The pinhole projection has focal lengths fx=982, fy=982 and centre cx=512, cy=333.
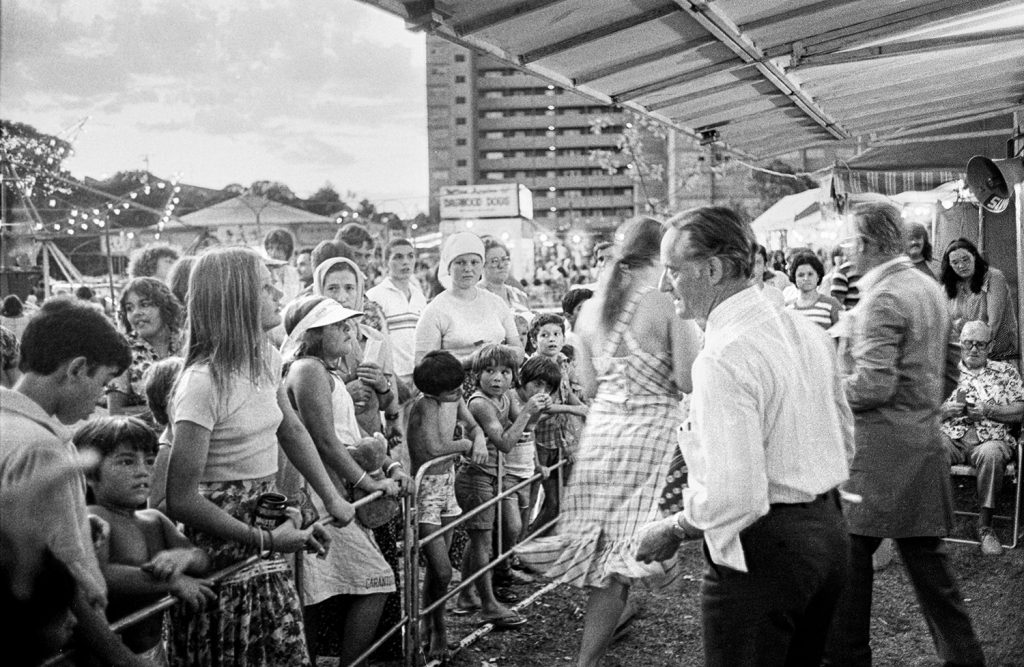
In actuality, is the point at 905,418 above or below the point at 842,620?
above

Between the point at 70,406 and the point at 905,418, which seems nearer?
the point at 70,406

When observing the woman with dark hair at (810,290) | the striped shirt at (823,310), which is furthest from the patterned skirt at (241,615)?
the woman with dark hair at (810,290)

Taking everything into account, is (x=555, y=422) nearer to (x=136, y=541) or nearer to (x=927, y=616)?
(x=927, y=616)

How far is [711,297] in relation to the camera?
2.79m

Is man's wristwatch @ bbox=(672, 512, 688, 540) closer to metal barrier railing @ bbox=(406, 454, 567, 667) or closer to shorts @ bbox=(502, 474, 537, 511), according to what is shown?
metal barrier railing @ bbox=(406, 454, 567, 667)

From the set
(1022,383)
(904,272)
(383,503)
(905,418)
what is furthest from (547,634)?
(1022,383)

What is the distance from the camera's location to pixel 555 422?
6.52 metres

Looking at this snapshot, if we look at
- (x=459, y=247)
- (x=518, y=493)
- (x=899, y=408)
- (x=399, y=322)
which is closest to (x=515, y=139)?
(x=399, y=322)

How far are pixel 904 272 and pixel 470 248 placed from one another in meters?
3.26

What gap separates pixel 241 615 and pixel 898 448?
274 cm

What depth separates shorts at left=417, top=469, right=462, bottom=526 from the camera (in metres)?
5.07

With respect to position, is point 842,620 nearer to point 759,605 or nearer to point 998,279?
point 759,605

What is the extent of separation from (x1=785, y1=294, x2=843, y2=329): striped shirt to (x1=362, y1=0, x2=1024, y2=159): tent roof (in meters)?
1.56

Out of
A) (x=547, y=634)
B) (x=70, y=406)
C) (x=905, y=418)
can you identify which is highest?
(x=70, y=406)
